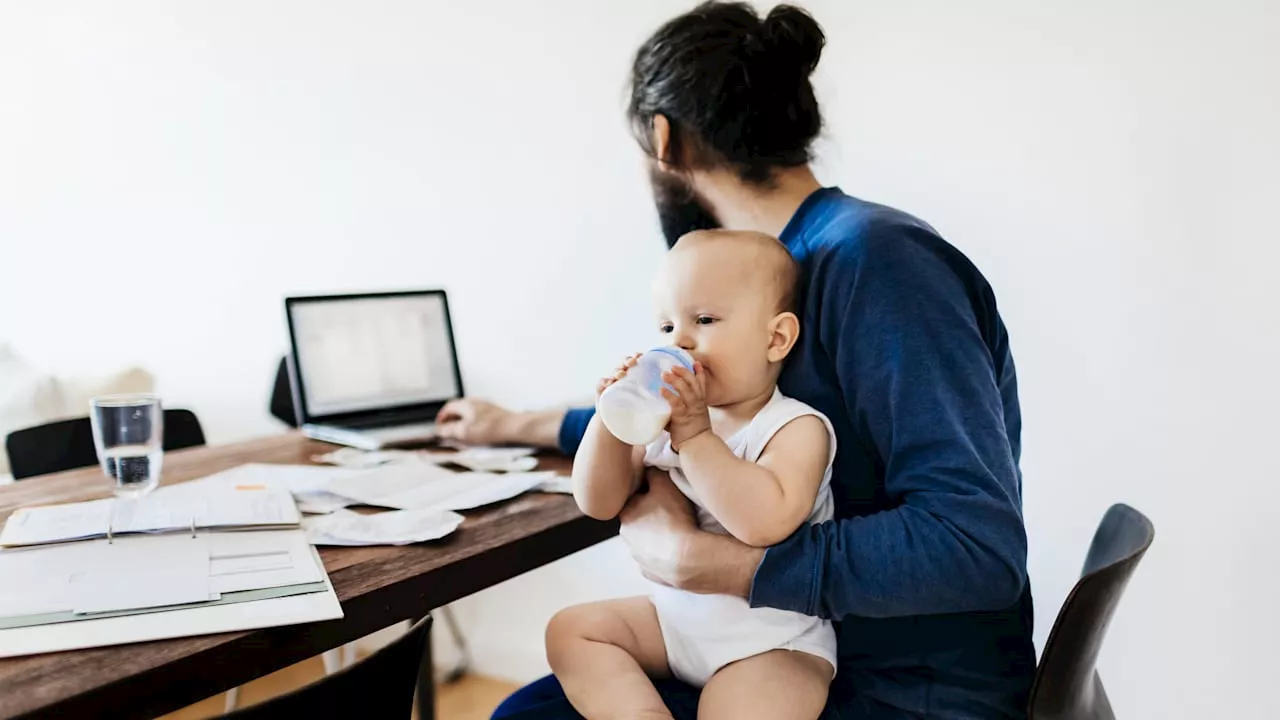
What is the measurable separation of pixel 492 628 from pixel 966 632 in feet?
6.86

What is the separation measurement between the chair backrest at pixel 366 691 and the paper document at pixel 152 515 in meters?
0.39

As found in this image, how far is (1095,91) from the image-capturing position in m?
1.81

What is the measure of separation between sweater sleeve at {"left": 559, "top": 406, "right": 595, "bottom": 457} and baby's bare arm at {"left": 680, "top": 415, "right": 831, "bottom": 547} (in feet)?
2.15

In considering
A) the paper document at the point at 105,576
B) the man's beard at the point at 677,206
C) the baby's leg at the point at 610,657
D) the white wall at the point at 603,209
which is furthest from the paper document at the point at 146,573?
the white wall at the point at 603,209

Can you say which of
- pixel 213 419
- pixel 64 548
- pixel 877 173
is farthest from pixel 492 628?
pixel 64 548

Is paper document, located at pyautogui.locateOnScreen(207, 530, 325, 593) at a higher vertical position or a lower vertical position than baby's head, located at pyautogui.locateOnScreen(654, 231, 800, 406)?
lower

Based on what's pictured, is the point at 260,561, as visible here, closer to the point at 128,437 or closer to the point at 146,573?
the point at 146,573

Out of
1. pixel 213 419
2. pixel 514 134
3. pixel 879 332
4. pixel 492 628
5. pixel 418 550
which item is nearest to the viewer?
pixel 879 332

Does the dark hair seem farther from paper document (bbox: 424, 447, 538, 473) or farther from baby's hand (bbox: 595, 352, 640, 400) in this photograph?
paper document (bbox: 424, 447, 538, 473)

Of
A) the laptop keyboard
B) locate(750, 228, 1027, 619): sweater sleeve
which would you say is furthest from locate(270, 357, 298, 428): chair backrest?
locate(750, 228, 1027, 619): sweater sleeve

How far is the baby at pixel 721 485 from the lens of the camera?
979 millimetres

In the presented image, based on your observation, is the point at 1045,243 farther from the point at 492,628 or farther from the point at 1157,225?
the point at 492,628

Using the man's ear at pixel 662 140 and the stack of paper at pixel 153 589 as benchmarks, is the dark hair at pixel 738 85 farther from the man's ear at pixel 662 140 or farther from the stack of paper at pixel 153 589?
the stack of paper at pixel 153 589

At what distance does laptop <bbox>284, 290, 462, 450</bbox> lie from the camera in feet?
5.98
